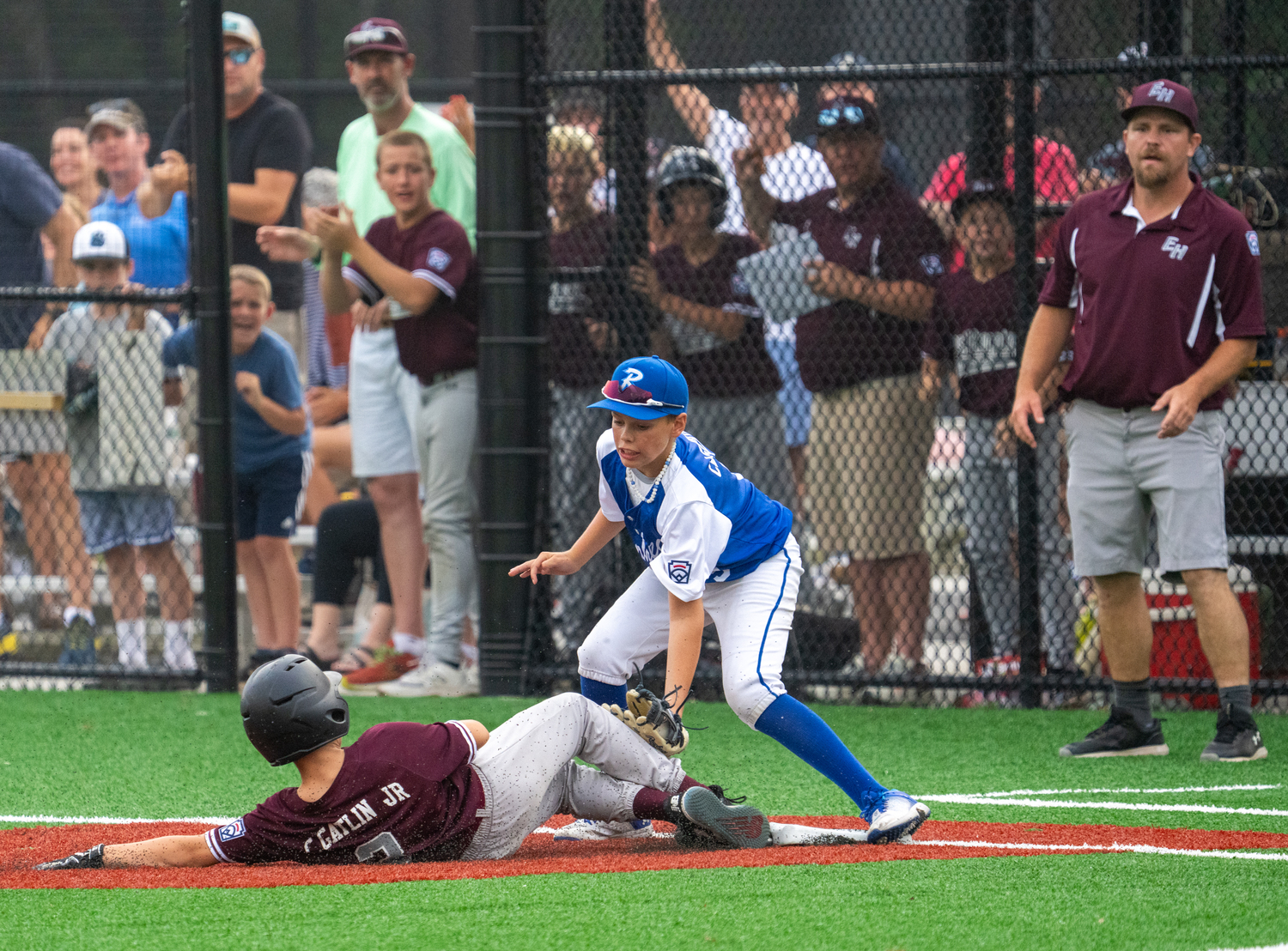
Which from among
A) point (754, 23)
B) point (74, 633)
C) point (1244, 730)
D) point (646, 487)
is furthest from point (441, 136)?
point (1244, 730)

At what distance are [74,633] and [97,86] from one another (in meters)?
3.62

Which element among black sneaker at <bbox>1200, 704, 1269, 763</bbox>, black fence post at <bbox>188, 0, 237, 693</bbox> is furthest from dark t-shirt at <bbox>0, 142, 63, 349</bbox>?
black sneaker at <bbox>1200, 704, 1269, 763</bbox>

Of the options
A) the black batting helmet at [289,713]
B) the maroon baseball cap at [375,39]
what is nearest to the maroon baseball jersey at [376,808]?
the black batting helmet at [289,713]

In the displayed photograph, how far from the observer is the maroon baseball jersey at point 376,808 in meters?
4.25

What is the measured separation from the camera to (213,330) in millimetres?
8227

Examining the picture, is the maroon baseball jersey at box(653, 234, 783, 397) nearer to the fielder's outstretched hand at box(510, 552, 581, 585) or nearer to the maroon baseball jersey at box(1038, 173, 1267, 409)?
the maroon baseball jersey at box(1038, 173, 1267, 409)

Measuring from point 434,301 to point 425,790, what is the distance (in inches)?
167

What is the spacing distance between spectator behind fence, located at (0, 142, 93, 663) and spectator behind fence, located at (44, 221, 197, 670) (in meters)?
0.28

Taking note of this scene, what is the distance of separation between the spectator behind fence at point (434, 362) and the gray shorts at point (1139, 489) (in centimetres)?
313

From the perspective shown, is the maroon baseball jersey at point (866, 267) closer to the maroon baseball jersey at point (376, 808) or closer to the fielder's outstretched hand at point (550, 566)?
the fielder's outstretched hand at point (550, 566)

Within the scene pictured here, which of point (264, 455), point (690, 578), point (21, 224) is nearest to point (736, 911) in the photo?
point (690, 578)

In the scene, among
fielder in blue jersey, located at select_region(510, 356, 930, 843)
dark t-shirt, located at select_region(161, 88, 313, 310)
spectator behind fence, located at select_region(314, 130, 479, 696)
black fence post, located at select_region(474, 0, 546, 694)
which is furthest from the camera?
dark t-shirt, located at select_region(161, 88, 313, 310)

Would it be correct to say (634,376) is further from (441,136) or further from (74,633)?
(74,633)

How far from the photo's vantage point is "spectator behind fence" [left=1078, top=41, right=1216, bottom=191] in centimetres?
731
